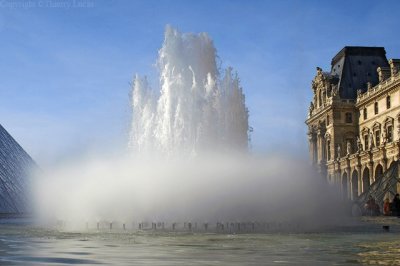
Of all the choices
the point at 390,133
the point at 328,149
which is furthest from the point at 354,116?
the point at 390,133

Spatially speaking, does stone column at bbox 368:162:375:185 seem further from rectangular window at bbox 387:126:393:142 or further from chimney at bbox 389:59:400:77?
chimney at bbox 389:59:400:77

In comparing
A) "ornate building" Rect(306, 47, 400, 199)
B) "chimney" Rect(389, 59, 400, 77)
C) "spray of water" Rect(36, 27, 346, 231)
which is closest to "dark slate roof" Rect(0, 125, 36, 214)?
"spray of water" Rect(36, 27, 346, 231)

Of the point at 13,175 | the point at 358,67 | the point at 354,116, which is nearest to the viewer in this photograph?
the point at 13,175

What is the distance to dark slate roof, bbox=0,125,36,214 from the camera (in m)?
53.3

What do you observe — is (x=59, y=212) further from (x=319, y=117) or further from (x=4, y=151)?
(x=319, y=117)

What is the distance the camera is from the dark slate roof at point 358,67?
74000 mm

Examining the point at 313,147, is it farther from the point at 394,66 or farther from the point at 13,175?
the point at 13,175

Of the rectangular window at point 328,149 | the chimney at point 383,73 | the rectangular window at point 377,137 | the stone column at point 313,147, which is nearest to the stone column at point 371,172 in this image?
the rectangular window at point 377,137

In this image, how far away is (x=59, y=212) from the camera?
34.3m

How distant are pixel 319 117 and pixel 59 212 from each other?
161 ft

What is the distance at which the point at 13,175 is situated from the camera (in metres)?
58.7

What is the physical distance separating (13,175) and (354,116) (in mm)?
38405

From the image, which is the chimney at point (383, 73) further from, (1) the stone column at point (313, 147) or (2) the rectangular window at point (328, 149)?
(1) the stone column at point (313, 147)

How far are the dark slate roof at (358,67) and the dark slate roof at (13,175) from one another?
3698cm
